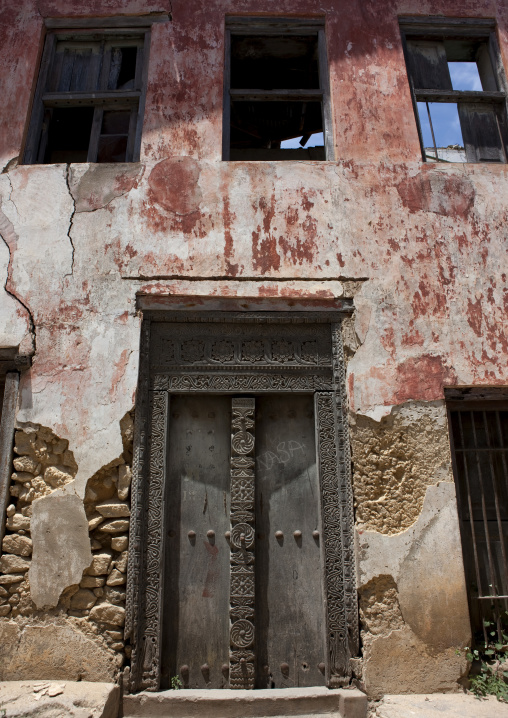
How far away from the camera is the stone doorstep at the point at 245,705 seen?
3193mm

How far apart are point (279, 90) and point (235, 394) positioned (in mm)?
2804

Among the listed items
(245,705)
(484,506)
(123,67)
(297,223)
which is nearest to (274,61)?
(123,67)

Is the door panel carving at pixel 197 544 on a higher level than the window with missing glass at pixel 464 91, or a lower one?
lower

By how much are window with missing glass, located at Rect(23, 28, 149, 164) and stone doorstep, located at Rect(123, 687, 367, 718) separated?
4.01 meters

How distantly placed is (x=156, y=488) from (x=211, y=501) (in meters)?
0.39

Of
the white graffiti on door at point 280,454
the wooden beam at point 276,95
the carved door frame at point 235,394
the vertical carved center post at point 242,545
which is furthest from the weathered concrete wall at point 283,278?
the vertical carved center post at point 242,545

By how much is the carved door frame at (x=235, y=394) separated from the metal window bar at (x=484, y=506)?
0.90 m

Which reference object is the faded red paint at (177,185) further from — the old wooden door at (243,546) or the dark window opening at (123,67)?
the old wooden door at (243,546)

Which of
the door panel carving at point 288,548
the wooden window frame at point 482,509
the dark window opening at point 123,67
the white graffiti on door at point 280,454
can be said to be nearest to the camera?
the door panel carving at point 288,548

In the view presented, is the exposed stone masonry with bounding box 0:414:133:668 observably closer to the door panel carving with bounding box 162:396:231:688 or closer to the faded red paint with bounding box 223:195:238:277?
the door panel carving with bounding box 162:396:231:688

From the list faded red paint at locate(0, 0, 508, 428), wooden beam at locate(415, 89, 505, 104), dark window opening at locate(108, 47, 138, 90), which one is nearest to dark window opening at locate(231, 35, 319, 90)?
faded red paint at locate(0, 0, 508, 428)

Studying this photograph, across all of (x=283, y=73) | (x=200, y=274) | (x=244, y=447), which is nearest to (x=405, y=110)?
(x=283, y=73)

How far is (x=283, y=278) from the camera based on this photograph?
12.9ft

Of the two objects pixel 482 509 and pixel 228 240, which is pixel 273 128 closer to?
pixel 228 240
